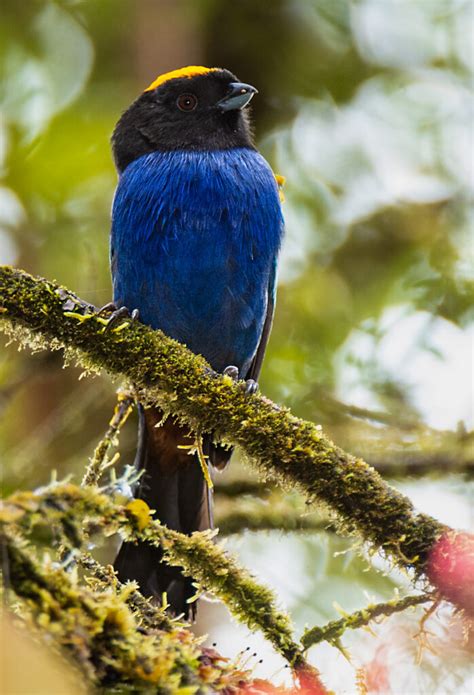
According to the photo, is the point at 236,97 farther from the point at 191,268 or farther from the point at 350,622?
the point at 350,622

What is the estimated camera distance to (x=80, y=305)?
10.1 ft

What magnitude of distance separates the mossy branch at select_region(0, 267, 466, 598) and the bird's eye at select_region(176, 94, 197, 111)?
2115mm

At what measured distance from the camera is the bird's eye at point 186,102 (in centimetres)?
497

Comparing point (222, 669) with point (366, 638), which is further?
point (366, 638)

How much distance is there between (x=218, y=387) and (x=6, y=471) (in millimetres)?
2201

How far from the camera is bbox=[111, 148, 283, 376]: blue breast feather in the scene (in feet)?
14.0

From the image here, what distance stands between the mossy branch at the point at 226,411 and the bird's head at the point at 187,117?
6.13 feet

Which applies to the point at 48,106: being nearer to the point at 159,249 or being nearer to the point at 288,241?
the point at 288,241

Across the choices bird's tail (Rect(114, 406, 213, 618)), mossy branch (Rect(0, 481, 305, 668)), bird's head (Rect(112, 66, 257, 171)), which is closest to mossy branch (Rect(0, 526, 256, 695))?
mossy branch (Rect(0, 481, 305, 668))

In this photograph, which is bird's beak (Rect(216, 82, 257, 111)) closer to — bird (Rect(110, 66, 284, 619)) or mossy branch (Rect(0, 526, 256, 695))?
bird (Rect(110, 66, 284, 619))

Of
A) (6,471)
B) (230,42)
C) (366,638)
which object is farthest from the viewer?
(230,42)

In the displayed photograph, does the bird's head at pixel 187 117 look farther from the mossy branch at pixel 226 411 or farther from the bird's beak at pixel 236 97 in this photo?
the mossy branch at pixel 226 411

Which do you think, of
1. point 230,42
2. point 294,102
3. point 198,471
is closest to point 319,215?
point 294,102

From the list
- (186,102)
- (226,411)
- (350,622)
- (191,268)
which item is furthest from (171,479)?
(186,102)
